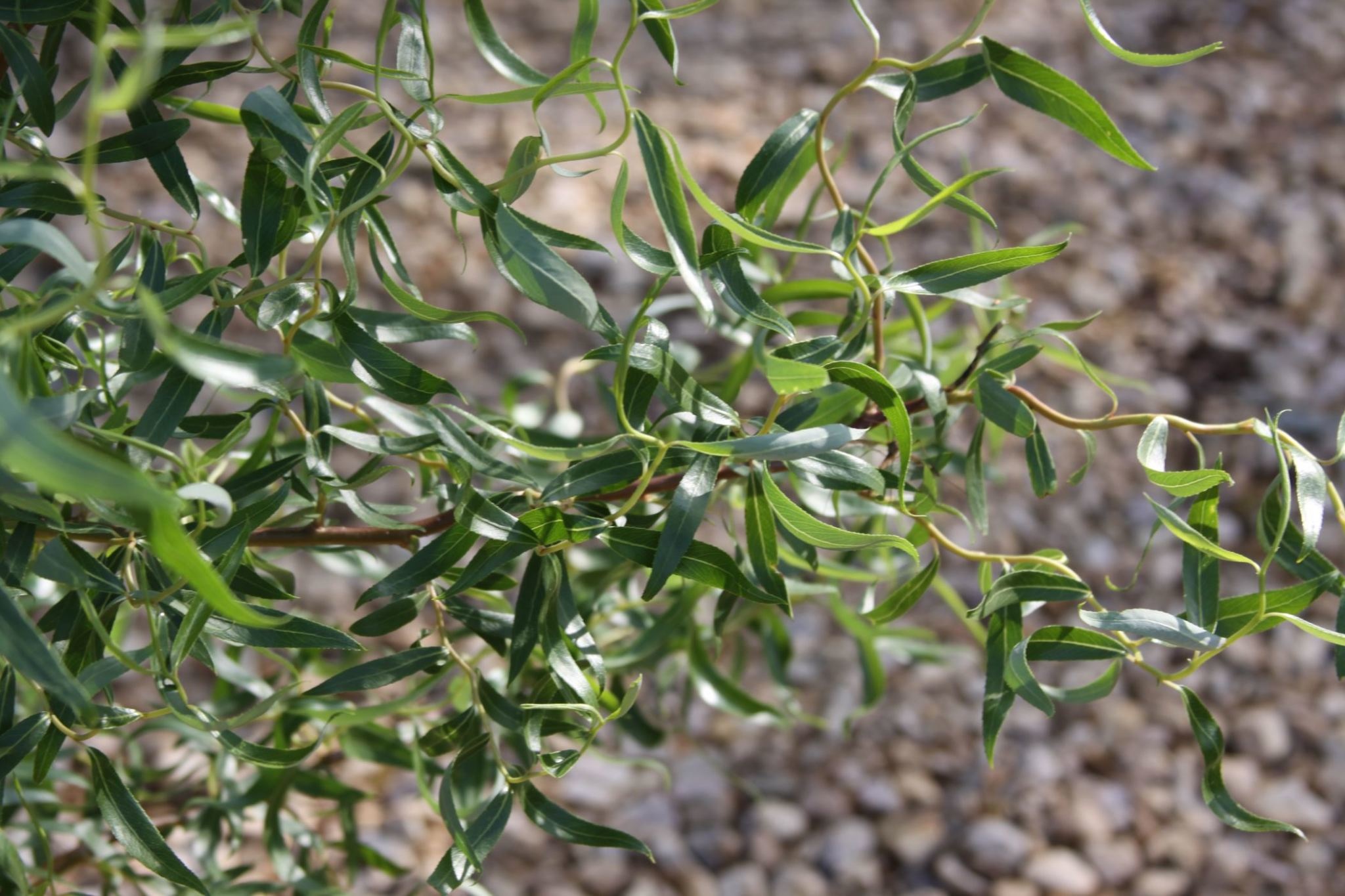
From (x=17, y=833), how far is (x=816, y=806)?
0.69m

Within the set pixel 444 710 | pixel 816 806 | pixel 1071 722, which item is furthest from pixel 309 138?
pixel 1071 722

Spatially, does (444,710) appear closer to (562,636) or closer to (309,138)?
(562,636)

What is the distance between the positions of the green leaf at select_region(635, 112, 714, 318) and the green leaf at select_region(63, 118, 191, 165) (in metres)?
0.18

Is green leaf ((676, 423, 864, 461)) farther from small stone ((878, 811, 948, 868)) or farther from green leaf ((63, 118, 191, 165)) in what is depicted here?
small stone ((878, 811, 948, 868))

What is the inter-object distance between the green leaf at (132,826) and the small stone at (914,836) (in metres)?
0.81

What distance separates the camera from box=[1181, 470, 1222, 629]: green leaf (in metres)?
0.48

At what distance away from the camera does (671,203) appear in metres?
0.39

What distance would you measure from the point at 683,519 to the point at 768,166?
0.15 meters

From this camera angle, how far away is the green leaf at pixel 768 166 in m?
0.48

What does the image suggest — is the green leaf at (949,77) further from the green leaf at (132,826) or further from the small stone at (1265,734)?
the small stone at (1265,734)

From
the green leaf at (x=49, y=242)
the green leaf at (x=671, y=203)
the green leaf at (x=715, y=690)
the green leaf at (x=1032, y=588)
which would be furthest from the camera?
the green leaf at (x=715, y=690)

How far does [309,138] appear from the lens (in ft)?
1.25

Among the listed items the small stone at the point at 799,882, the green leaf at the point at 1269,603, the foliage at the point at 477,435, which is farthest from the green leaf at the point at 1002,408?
the small stone at the point at 799,882

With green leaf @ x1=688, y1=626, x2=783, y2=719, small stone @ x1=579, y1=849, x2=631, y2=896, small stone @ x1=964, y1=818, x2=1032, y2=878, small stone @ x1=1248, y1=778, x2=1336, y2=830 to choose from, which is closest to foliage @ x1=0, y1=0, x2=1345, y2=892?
green leaf @ x1=688, y1=626, x2=783, y2=719
